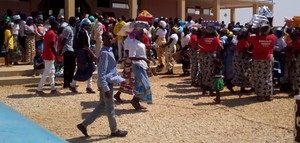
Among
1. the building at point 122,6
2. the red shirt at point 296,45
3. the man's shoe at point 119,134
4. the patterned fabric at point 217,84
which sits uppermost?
the building at point 122,6

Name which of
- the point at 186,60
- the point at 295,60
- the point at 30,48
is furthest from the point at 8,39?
the point at 295,60

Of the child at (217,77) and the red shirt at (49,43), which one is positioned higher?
the red shirt at (49,43)

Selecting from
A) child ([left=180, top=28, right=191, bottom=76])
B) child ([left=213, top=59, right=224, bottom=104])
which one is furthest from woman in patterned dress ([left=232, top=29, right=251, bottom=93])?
child ([left=180, top=28, right=191, bottom=76])

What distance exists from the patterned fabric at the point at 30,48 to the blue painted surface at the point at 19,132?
9.05 m

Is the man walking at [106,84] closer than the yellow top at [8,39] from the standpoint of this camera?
Yes

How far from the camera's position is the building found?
1666 cm

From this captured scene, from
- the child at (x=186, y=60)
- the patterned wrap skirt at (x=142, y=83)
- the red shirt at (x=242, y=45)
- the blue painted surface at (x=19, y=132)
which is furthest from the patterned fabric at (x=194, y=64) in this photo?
the blue painted surface at (x=19, y=132)

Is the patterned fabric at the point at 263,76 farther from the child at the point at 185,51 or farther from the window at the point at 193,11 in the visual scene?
the window at the point at 193,11

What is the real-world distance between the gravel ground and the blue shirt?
80 cm

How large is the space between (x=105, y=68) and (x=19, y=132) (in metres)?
2.89

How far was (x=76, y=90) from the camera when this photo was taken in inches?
343

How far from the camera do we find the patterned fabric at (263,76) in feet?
26.0

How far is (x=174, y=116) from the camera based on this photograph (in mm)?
6805

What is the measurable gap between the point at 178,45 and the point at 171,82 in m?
2.55
